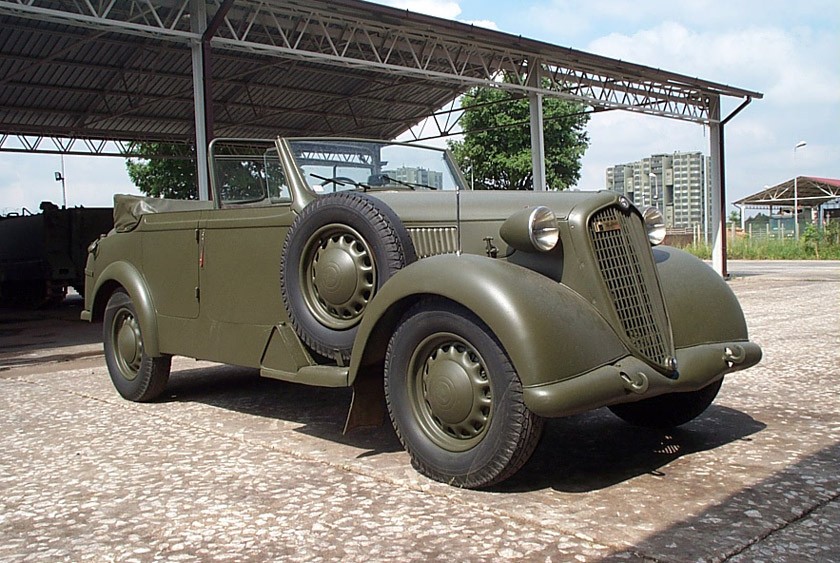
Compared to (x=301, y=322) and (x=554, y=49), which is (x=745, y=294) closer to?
(x=554, y=49)

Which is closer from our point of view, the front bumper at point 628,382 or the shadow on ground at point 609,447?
the front bumper at point 628,382

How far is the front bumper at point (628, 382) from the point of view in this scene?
3.46 meters

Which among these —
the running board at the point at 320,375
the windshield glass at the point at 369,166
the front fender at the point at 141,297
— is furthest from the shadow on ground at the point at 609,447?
the front fender at the point at 141,297

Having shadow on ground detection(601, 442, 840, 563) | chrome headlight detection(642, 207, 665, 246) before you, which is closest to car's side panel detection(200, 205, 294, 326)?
chrome headlight detection(642, 207, 665, 246)

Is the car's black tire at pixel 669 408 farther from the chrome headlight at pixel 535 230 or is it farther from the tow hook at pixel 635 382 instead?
the chrome headlight at pixel 535 230

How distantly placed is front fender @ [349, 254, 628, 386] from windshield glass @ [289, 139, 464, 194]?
140cm

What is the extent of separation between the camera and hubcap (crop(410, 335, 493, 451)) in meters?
3.77

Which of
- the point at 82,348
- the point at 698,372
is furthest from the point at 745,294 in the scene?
the point at 698,372

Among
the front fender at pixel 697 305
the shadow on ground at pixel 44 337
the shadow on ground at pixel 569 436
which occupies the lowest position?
the shadow on ground at pixel 44 337

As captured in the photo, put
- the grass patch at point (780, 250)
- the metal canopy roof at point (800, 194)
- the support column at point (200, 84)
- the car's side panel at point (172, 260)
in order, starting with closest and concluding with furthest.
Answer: the car's side panel at point (172, 260)
the support column at point (200, 84)
the grass patch at point (780, 250)
the metal canopy roof at point (800, 194)

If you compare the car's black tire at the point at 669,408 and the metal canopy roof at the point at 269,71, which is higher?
the metal canopy roof at the point at 269,71

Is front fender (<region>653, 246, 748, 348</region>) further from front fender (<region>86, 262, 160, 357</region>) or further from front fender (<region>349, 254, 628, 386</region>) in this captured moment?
front fender (<region>86, 262, 160, 357</region>)

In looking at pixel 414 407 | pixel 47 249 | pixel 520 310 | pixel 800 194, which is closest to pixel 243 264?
pixel 414 407

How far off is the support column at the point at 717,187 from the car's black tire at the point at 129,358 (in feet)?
60.7
